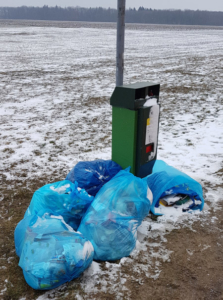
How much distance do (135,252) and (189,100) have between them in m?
5.90

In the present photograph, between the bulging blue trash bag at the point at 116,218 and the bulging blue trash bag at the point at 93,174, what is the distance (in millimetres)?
301

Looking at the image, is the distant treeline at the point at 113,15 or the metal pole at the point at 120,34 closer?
the metal pole at the point at 120,34

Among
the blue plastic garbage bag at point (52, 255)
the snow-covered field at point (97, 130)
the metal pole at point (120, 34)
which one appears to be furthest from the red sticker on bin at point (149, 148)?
the blue plastic garbage bag at point (52, 255)

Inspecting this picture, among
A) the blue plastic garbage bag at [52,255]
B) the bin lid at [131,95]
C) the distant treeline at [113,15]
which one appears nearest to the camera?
the blue plastic garbage bag at [52,255]

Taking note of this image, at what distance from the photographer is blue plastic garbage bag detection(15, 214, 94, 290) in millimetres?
2141

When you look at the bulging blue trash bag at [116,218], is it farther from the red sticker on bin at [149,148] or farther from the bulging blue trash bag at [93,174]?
the red sticker on bin at [149,148]

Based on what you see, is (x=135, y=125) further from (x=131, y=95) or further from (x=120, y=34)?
(x=120, y=34)

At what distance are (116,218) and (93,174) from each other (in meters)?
0.68

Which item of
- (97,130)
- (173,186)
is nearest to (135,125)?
(173,186)

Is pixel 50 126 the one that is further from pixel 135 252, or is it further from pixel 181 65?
pixel 181 65

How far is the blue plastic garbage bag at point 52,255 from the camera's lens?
2.14m

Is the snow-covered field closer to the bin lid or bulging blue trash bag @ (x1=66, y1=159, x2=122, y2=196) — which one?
bulging blue trash bag @ (x1=66, y1=159, x2=122, y2=196)

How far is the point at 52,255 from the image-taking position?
2156 mm

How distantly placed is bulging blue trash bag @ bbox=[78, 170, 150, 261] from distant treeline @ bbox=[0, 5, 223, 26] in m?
110
